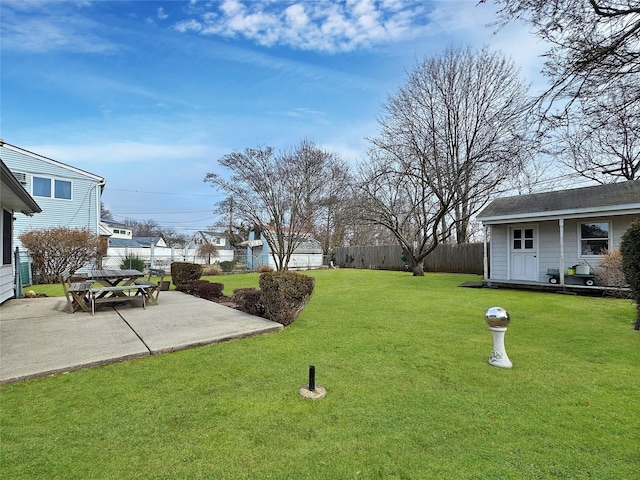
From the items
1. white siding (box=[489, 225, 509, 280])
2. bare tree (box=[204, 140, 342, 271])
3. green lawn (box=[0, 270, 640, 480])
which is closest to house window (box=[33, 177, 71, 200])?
bare tree (box=[204, 140, 342, 271])

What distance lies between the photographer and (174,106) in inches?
456

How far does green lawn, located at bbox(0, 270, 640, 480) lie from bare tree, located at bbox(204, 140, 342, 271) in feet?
41.4

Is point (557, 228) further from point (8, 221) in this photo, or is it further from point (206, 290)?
point (8, 221)

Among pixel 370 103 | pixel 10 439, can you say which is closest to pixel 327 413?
pixel 10 439

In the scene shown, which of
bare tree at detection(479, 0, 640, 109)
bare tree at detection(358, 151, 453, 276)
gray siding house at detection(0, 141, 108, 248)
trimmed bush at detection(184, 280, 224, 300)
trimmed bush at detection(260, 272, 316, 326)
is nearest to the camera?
bare tree at detection(479, 0, 640, 109)

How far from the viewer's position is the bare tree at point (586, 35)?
4.14 metres

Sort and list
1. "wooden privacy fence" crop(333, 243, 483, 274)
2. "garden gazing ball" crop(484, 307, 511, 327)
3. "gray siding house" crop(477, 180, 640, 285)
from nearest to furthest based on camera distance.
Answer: "garden gazing ball" crop(484, 307, 511, 327) → "gray siding house" crop(477, 180, 640, 285) → "wooden privacy fence" crop(333, 243, 483, 274)

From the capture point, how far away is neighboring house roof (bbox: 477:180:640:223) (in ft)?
30.9

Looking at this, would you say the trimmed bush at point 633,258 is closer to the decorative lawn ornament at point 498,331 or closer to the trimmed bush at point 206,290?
the decorative lawn ornament at point 498,331

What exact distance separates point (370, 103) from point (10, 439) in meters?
17.4

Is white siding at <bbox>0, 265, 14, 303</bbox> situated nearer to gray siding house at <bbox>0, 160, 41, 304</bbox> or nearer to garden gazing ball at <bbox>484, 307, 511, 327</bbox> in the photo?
gray siding house at <bbox>0, 160, 41, 304</bbox>

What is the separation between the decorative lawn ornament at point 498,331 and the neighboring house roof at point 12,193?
680cm

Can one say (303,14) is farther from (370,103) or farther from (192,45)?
(370,103)

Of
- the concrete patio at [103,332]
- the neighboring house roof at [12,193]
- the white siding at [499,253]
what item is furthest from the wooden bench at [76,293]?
the white siding at [499,253]
